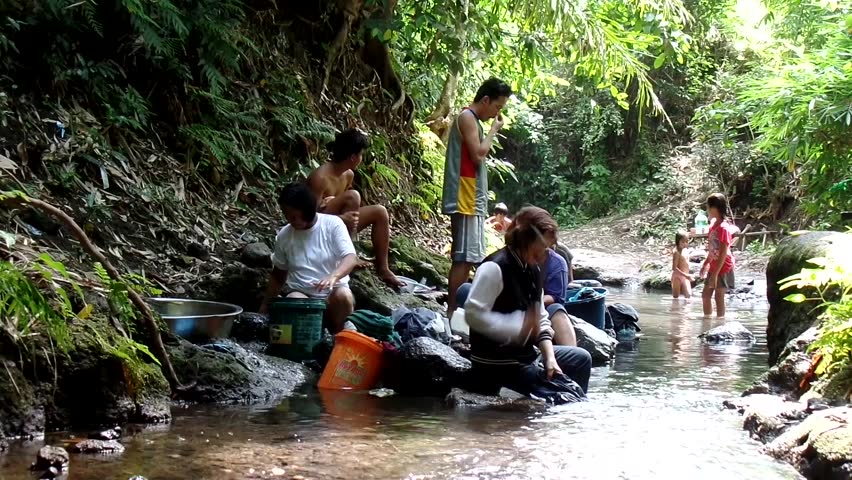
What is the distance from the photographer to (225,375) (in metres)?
5.04

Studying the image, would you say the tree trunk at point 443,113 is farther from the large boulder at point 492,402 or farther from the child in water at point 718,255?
the large boulder at point 492,402

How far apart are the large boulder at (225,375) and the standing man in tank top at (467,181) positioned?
2.04 metres

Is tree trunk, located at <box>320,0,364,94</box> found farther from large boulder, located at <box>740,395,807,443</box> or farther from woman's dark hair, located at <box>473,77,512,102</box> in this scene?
large boulder, located at <box>740,395,807,443</box>

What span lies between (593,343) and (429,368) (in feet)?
6.86

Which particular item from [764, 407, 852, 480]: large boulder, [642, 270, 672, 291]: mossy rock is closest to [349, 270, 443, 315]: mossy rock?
[764, 407, 852, 480]: large boulder

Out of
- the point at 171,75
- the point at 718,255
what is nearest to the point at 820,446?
the point at 171,75

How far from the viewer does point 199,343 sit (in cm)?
545

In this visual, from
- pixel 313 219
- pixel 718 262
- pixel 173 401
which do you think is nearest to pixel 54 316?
pixel 173 401

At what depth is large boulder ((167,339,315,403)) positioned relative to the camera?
194 inches

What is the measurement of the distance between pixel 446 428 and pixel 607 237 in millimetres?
20401

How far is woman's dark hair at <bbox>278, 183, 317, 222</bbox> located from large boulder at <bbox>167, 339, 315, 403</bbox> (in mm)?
1067

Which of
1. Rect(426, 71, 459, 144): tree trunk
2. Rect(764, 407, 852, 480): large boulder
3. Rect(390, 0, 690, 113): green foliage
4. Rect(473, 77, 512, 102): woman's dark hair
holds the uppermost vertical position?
Rect(390, 0, 690, 113): green foliage

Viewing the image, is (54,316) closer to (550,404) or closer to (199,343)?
(199,343)

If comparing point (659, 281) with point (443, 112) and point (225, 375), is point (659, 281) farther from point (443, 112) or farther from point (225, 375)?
point (225, 375)
